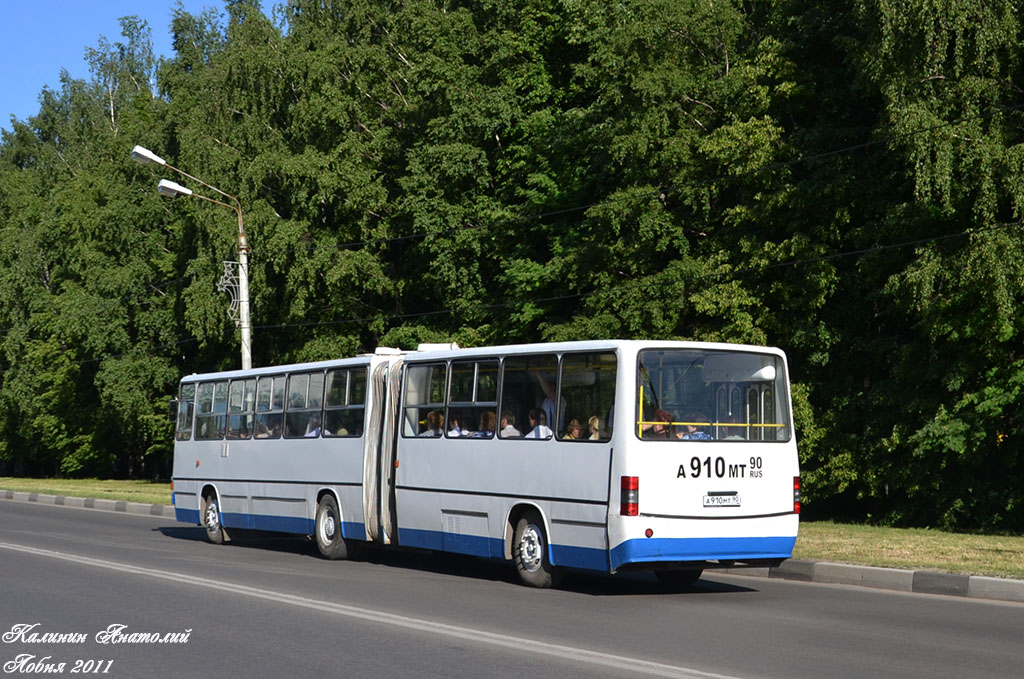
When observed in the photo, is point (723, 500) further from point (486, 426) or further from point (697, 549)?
point (486, 426)

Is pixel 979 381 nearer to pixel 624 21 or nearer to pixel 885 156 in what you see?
pixel 885 156

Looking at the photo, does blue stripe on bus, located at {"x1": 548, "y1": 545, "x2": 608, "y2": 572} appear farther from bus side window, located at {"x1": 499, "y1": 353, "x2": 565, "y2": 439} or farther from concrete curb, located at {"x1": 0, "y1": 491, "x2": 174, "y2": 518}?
concrete curb, located at {"x1": 0, "y1": 491, "x2": 174, "y2": 518}

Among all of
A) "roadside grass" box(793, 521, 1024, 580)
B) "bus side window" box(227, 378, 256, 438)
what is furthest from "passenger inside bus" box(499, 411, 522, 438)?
"bus side window" box(227, 378, 256, 438)

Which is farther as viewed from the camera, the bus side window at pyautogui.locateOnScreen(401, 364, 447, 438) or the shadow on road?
the bus side window at pyautogui.locateOnScreen(401, 364, 447, 438)

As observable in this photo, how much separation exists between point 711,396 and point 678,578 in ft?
8.94

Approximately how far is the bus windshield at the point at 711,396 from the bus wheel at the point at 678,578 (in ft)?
6.09

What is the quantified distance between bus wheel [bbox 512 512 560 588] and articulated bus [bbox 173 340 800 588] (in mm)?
23

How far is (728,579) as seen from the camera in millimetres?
16281

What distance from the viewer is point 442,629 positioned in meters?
10.9

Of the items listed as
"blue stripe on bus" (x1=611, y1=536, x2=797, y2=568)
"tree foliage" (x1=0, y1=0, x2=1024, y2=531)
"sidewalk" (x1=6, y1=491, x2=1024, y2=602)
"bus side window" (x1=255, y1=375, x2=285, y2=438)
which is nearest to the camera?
"blue stripe on bus" (x1=611, y1=536, x2=797, y2=568)

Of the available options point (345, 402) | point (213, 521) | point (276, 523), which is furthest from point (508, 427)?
point (213, 521)

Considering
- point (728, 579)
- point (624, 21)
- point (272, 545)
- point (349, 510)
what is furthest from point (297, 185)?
point (728, 579)

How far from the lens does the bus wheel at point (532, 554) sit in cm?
1479

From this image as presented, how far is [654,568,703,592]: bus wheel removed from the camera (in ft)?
49.8
